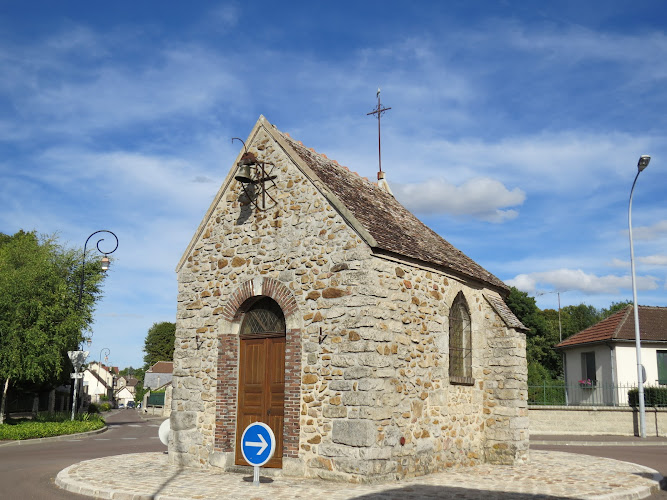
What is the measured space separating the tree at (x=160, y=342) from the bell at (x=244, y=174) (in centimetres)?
6500

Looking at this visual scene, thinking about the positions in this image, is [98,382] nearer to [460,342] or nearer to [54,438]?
[54,438]

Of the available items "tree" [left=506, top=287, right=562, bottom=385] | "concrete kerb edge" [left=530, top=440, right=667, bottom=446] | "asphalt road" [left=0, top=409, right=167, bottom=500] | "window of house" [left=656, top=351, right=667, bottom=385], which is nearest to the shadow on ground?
"asphalt road" [left=0, top=409, right=167, bottom=500]

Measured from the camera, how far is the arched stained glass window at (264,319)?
12047 mm

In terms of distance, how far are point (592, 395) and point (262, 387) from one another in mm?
20914

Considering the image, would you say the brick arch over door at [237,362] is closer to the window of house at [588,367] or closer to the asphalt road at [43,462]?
the asphalt road at [43,462]

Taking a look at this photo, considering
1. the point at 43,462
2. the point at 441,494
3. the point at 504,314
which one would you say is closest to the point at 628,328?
the point at 504,314

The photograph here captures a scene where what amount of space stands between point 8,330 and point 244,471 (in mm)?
15384

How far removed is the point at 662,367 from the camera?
2797cm

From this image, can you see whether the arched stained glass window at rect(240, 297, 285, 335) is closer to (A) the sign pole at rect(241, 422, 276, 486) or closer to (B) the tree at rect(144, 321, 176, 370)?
(A) the sign pole at rect(241, 422, 276, 486)

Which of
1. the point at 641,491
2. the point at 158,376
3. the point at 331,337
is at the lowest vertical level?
the point at 641,491

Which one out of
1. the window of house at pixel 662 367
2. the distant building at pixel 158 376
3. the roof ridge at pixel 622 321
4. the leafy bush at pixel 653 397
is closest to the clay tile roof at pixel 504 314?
the leafy bush at pixel 653 397

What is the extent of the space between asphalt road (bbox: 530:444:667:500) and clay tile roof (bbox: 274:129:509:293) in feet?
17.8

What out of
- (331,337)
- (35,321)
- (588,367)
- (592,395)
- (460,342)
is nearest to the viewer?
(331,337)

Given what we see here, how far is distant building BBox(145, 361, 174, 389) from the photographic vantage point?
2562 inches
